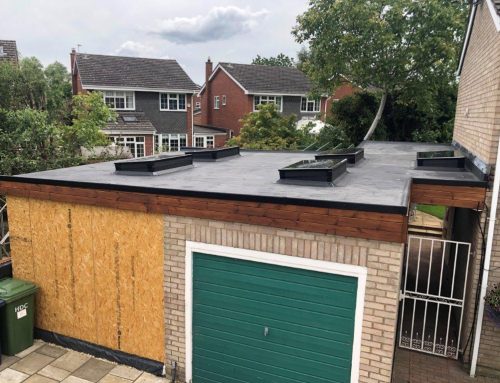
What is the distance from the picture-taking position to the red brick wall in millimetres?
35656

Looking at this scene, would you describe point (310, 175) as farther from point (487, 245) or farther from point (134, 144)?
point (134, 144)

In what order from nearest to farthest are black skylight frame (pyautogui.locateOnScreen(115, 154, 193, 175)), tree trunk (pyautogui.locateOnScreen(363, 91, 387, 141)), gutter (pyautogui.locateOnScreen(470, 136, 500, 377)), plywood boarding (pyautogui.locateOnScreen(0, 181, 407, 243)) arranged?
1. plywood boarding (pyautogui.locateOnScreen(0, 181, 407, 243))
2. gutter (pyautogui.locateOnScreen(470, 136, 500, 377))
3. black skylight frame (pyautogui.locateOnScreen(115, 154, 193, 175))
4. tree trunk (pyautogui.locateOnScreen(363, 91, 387, 141))

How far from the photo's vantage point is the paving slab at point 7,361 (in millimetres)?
6571

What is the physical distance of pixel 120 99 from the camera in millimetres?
29625

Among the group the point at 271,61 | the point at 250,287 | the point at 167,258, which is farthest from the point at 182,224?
the point at 271,61

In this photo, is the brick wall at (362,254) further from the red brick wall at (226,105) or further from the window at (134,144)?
the red brick wall at (226,105)

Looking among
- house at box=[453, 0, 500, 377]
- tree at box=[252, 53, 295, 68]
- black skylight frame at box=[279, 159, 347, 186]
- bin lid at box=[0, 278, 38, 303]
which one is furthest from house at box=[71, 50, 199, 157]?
tree at box=[252, 53, 295, 68]

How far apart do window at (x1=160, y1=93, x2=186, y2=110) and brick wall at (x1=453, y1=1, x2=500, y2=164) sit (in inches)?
953

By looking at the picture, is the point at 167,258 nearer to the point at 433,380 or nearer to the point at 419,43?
the point at 433,380

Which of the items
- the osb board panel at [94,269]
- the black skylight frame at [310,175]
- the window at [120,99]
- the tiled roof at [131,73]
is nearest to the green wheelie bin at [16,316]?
the osb board panel at [94,269]

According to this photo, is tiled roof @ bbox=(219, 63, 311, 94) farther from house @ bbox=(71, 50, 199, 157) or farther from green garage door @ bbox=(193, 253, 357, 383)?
green garage door @ bbox=(193, 253, 357, 383)

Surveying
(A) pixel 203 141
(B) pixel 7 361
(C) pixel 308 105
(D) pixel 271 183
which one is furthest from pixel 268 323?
(C) pixel 308 105

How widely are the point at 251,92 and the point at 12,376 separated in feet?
101

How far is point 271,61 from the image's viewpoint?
83.2 metres
